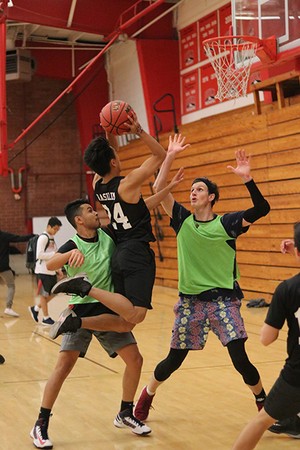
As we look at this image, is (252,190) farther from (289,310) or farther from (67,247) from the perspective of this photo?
(289,310)

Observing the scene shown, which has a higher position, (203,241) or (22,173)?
(22,173)

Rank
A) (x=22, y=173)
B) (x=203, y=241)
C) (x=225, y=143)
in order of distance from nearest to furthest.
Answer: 1. (x=203, y=241)
2. (x=225, y=143)
3. (x=22, y=173)

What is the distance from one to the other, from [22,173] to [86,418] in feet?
56.0

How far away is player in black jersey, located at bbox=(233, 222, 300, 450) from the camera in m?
3.87

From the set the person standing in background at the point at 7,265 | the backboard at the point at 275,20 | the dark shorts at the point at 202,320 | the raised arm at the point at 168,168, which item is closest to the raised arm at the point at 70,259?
the raised arm at the point at 168,168

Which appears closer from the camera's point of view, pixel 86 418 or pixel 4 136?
pixel 86 418

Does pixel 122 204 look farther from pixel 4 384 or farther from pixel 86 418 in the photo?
pixel 4 384

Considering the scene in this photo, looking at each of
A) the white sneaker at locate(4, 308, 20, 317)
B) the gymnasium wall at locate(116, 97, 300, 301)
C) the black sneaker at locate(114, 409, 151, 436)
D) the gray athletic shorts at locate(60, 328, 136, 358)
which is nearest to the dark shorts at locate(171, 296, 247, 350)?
the gray athletic shorts at locate(60, 328, 136, 358)

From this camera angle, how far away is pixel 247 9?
11602mm

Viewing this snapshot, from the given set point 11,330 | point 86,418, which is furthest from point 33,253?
point 86,418

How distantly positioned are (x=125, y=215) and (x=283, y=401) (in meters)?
1.91

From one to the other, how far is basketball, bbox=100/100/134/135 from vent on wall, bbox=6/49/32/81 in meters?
14.9

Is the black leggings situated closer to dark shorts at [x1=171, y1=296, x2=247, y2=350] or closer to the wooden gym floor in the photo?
dark shorts at [x1=171, y1=296, x2=247, y2=350]

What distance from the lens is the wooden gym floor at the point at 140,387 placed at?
5.25 metres
